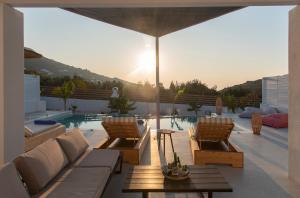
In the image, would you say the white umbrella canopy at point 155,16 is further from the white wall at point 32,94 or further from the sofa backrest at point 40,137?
the white wall at point 32,94

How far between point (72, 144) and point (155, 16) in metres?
4.14

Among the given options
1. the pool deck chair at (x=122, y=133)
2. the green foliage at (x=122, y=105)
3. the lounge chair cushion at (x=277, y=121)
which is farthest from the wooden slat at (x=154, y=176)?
the green foliage at (x=122, y=105)

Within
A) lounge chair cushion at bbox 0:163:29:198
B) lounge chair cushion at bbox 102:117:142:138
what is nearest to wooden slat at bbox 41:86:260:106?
lounge chair cushion at bbox 102:117:142:138

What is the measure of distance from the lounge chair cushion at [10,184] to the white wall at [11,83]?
2169mm

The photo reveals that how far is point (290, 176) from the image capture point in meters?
4.80

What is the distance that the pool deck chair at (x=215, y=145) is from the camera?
5469mm

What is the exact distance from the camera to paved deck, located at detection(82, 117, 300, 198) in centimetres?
412

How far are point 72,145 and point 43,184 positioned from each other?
127cm

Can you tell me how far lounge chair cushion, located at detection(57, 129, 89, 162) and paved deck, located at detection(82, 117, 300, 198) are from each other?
27.9 inches

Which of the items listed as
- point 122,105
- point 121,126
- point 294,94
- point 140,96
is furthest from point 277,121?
point 140,96

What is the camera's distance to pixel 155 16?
23.6 feet

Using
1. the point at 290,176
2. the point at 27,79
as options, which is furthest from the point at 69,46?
the point at 290,176

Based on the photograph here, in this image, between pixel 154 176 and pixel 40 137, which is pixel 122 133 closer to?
pixel 40 137

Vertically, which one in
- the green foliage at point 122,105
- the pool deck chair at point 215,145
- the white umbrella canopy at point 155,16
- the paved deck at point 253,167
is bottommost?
the paved deck at point 253,167
